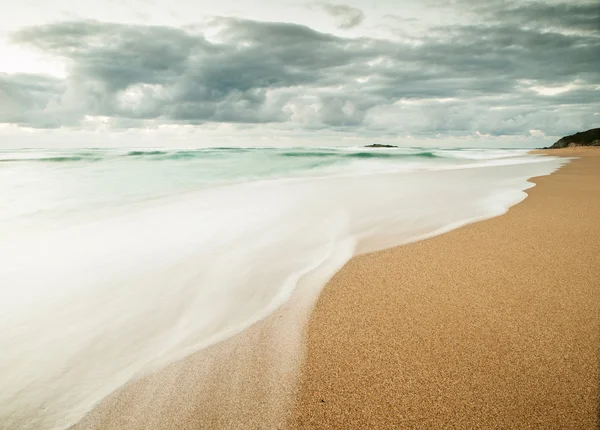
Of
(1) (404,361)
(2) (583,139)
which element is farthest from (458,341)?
(2) (583,139)

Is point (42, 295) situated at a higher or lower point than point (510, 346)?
lower

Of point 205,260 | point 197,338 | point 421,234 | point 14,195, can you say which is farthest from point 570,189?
point 14,195

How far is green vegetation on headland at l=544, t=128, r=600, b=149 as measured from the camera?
70.4 meters

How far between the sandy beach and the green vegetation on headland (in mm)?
85405

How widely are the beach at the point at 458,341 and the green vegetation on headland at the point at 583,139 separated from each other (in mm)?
84954

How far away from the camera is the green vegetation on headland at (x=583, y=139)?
7044 centimetres

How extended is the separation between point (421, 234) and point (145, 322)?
309cm

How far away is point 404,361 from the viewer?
6.22ft

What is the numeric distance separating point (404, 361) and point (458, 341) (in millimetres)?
381

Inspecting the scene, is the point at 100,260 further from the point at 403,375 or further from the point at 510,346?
the point at 510,346

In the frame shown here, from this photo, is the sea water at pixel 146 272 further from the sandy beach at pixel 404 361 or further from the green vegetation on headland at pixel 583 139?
the green vegetation on headland at pixel 583 139

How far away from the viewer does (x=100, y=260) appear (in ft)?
12.8

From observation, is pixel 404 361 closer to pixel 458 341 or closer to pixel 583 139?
pixel 458 341

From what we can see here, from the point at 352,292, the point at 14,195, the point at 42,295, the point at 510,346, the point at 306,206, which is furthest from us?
the point at 14,195
